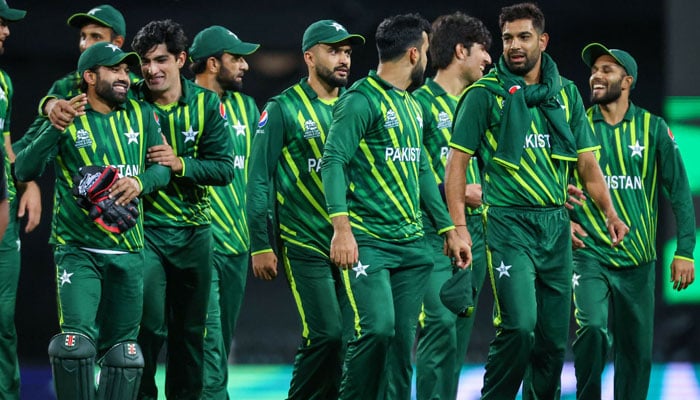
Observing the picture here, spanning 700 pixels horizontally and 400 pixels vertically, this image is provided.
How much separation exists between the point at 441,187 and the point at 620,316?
1289mm

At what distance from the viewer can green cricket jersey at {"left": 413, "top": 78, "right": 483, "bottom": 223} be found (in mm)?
7207

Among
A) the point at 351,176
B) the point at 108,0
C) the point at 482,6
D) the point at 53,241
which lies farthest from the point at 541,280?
the point at 108,0

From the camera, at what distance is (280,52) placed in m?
10.2

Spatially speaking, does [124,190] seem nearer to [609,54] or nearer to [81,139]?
[81,139]

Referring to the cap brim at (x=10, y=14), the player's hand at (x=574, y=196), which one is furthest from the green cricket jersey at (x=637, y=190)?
the cap brim at (x=10, y=14)

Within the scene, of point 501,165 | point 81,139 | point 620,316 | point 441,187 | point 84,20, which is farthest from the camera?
point 441,187

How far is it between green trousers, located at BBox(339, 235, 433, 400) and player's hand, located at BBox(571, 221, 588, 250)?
106 cm

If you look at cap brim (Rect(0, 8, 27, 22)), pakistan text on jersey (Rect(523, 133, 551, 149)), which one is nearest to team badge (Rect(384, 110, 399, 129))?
pakistan text on jersey (Rect(523, 133, 551, 149))

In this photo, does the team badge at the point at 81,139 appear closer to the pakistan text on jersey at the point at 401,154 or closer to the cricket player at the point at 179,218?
the cricket player at the point at 179,218

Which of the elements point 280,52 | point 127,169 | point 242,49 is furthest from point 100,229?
point 280,52

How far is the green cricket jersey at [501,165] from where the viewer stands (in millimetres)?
6160

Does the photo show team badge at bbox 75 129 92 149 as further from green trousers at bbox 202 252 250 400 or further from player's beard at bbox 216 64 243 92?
player's beard at bbox 216 64 243 92

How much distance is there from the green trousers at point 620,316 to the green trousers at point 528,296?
482mm

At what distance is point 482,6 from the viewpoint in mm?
10141
